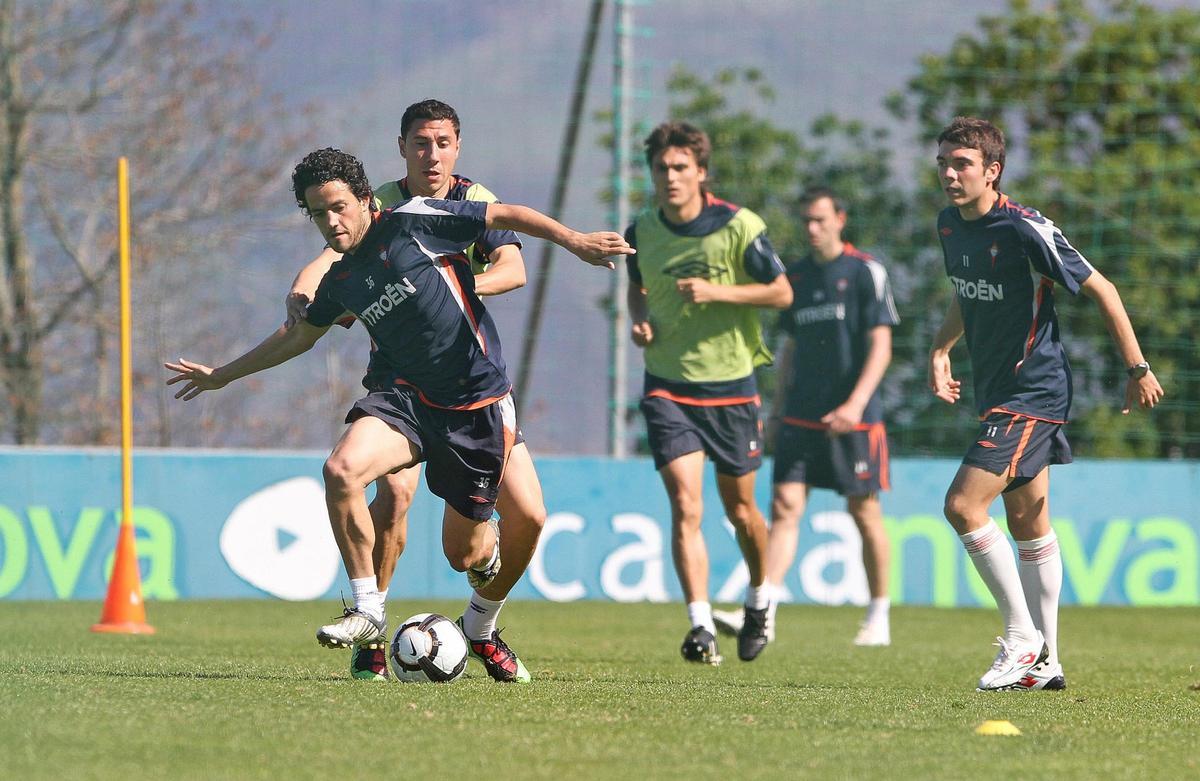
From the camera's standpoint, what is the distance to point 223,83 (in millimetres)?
18219

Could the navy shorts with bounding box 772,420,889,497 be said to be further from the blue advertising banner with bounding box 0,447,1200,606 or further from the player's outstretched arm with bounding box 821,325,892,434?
the blue advertising banner with bounding box 0,447,1200,606

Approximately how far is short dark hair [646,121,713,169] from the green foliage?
8.02 metres

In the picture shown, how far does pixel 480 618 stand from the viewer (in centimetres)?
645

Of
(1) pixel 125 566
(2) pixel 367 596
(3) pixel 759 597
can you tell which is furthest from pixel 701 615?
(1) pixel 125 566

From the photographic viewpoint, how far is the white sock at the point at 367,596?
5.96 meters

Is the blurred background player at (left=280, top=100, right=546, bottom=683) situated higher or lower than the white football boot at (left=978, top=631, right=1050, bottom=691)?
higher

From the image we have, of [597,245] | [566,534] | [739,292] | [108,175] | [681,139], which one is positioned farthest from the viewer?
[108,175]

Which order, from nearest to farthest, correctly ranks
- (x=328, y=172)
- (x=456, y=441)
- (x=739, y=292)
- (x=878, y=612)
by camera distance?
(x=328, y=172) → (x=456, y=441) → (x=739, y=292) → (x=878, y=612)

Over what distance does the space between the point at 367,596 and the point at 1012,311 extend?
108 inches

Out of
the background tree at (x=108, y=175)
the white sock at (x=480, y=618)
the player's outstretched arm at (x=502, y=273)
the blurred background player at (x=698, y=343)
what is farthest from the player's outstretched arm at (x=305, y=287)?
the background tree at (x=108, y=175)

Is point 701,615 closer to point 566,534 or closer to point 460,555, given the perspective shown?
point 460,555

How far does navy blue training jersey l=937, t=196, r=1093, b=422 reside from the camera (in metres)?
6.62

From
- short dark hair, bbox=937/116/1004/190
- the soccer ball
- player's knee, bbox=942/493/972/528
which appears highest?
short dark hair, bbox=937/116/1004/190

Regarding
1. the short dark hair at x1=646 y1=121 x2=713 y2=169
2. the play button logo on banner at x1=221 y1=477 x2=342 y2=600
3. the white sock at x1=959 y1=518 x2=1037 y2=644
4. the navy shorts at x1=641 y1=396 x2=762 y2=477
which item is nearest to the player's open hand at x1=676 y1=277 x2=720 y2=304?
the navy shorts at x1=641 y1=396 x2=762 y2=477
